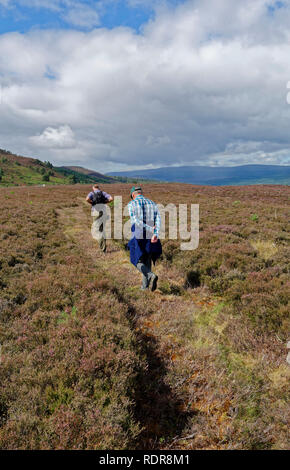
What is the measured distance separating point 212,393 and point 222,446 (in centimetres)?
69

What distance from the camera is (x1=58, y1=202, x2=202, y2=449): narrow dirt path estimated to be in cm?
309

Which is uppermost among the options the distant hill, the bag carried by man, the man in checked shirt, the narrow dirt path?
the distant hill

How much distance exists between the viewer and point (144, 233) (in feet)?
22.7

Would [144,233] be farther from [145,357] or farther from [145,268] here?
[145,357]

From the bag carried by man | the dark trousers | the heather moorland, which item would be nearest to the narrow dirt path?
the heather moorland

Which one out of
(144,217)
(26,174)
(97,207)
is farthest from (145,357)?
(26,174)

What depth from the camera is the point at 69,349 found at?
12.1ft

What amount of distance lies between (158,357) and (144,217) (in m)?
3.91

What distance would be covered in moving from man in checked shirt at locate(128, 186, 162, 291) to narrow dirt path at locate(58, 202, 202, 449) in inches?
28.2

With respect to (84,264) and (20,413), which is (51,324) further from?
(84,264)

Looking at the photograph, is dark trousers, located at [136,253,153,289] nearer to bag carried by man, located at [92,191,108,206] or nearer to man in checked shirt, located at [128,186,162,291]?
man in checked shirt, located at [128,186,162,291]

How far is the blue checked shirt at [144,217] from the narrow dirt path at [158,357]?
6.14 ft

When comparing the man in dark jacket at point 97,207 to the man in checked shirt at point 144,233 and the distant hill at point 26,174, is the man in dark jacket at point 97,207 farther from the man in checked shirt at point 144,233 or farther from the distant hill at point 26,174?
the distant hill at point 26,174

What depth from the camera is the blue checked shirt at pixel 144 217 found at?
6852 millimetres
